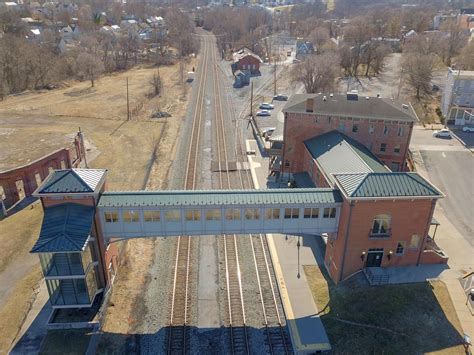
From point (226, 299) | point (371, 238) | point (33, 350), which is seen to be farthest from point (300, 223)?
point (33, 350)

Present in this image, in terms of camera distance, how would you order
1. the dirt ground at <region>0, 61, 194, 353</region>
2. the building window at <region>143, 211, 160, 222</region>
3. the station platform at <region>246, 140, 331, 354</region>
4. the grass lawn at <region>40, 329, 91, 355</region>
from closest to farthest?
the grass lawn at <region>40, 329, 91, 355</region>
the station platform at <region>246, 140, 331, 354</region>
the building window at <region>143, 211, 160, 222</region>
the dirt ground at <region>0, 61, 194, 353</region>

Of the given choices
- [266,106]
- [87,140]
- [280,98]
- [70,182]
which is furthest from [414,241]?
[280,98]

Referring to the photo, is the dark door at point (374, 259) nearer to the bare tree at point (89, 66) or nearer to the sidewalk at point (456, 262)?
the sidewalk at point (456, 262)

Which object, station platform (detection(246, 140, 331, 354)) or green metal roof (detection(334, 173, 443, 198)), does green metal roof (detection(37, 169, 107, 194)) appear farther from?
green metal roof (detection(334, 173, 443, 198))

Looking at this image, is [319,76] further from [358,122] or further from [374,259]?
[374,259]

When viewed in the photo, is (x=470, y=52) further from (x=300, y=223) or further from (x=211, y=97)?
(x=300, y=223)

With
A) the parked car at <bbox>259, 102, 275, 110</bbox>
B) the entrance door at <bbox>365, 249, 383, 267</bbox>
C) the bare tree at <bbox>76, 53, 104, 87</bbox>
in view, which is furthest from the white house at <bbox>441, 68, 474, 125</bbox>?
the bare tree at <bbox>76, 53, 104, 87</bbox>

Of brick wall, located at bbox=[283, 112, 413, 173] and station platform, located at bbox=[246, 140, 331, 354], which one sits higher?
brick wall, located at bbox=[283, 112, 413, 173]
